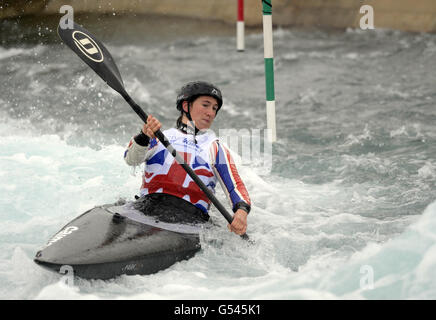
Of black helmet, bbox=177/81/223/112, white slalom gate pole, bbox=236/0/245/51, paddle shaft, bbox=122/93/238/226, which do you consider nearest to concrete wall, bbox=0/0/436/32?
white slalom gate pole, bbox=236/0/245/51

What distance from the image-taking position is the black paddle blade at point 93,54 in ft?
12.8

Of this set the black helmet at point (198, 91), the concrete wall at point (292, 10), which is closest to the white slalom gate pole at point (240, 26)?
the concrete wall at point (292, 10)

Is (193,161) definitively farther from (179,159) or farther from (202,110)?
(202,110)

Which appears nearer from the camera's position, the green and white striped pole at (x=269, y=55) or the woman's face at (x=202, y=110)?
the woman's face at (x=202, y=110)

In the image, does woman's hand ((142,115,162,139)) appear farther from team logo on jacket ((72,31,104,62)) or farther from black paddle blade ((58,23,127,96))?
team logo on jacket ((72,31,104,62))

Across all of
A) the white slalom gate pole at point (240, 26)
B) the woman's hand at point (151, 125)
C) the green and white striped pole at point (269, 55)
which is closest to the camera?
the woman's hand at point (151, 125)

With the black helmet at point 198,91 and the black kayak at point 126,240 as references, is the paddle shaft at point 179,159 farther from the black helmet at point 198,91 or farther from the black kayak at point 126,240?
the black helmet at point 198,91

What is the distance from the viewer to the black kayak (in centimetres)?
322

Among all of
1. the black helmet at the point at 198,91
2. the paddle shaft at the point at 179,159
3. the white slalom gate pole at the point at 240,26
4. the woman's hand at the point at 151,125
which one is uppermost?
the white slalom gate pole at the point at 240,26

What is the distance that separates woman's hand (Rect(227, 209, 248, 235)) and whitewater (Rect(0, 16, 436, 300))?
0.15 metres

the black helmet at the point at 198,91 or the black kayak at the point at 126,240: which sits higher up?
the black helmet at the point at 198,91

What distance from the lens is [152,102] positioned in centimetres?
802

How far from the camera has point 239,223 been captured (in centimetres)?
362

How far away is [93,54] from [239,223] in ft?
4.40
